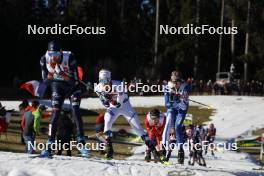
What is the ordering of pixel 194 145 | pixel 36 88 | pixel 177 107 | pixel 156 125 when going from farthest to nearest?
1. pixel 194 145
2. pixel 156 125
3. pixel 177 107
4. pixel 36 88

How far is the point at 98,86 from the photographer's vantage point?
13.9 m

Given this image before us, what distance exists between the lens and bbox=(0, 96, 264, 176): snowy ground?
1131 cm

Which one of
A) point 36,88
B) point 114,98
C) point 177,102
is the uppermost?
point 36,88

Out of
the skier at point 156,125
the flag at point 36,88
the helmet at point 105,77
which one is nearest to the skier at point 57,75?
the flag at point 36,88

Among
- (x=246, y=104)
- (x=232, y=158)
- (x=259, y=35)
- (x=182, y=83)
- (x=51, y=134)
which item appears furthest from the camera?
(x=259, y=35)

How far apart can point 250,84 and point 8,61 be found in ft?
80.0

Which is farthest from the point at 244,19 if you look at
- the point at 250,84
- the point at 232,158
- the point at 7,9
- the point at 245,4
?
the point at 232,158

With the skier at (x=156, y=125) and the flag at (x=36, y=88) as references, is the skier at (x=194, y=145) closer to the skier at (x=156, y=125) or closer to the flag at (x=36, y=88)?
the skier at (x=156, y=125)

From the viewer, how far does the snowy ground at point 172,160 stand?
37.1 feet

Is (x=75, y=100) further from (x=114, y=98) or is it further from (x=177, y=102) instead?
(x=177, y=102)

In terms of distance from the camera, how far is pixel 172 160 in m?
21.0

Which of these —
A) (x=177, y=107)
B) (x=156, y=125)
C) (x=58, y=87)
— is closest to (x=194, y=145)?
(x=156, y=125)

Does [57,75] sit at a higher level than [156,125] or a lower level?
higher

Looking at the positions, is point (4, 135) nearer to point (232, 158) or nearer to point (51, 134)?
point (232, 158)
